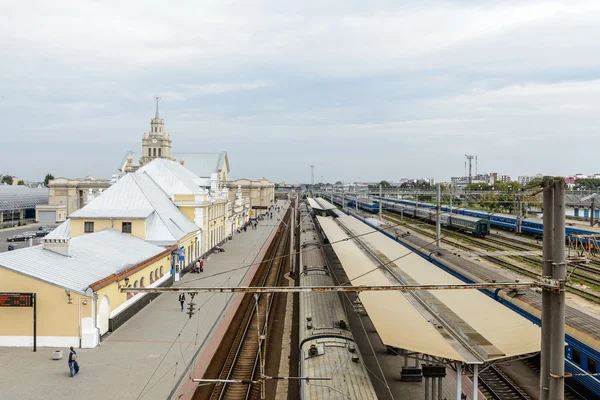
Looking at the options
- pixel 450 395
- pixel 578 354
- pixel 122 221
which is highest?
pixel 122 221

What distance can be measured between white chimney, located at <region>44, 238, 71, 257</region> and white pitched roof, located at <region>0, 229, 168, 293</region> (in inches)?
8.3

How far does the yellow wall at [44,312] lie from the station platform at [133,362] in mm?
844

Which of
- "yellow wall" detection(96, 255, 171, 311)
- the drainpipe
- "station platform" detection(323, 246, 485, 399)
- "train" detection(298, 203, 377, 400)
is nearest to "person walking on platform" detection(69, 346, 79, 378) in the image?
the drainpipe

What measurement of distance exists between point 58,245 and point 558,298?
23.3 m

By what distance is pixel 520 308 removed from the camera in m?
18.1

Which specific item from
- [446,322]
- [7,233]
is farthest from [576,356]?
[7,233]

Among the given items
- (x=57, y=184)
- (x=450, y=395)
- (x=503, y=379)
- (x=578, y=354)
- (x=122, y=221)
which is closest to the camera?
(x=578, y=354)

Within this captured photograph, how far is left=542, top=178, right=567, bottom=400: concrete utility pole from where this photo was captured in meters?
7.97

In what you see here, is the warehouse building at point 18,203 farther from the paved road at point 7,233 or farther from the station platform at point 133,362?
the station platform at point 133,362

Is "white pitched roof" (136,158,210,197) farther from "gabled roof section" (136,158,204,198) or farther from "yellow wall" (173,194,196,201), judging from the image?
"yellow wall" (173,194,196,201)

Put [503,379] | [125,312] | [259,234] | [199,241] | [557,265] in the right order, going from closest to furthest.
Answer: [557,265], [503,379], [125,312], [199,241], [259,234]

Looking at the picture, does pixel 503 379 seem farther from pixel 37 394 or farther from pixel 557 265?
pixel 37 394

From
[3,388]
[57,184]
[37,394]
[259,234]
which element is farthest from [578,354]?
[57,184]

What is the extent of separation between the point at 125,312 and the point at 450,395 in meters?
16.9
